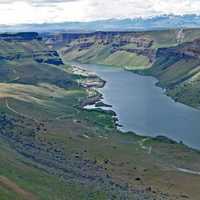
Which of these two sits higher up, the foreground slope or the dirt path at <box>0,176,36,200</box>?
the dirt path at <box>0,176,36,200</box>

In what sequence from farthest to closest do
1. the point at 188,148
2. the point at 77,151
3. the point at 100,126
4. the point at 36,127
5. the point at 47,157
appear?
the point at 100,126 < the point at 36,127 < the point at 188,148 < the point at 77,151 < the point at 47,157

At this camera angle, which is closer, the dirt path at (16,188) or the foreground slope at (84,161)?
the dirt path at (16,188)

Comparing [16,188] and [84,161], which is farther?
[84,161]

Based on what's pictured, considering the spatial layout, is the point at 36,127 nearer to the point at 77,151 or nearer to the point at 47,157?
the point at 77,151

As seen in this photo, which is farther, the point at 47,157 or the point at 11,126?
the point at 11,126

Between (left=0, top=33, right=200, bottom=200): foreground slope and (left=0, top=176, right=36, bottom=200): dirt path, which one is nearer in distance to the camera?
(left=0, top=176, right=36, bottom=200): dirt path

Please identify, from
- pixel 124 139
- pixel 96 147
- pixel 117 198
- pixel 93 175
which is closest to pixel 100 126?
pixel 124 139

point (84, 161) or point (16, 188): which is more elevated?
point (16, 188)

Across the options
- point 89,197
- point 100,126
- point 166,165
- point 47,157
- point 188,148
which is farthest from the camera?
point 100,126
